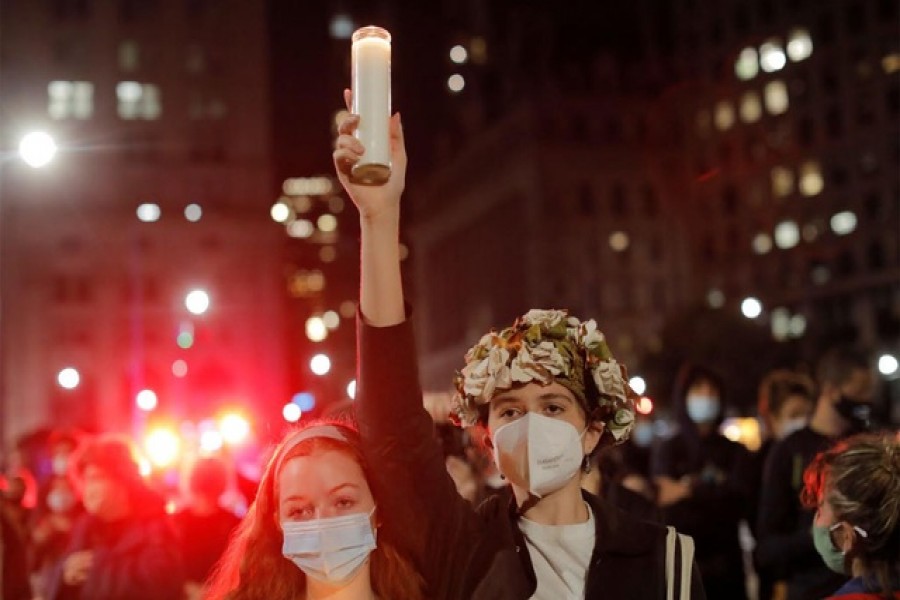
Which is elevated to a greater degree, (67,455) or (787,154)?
(787,154)

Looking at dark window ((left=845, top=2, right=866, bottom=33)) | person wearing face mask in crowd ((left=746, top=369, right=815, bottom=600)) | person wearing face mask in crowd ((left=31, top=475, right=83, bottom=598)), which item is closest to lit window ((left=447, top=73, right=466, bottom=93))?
dark window ((left=845, top=2, right=866, bottom=33))

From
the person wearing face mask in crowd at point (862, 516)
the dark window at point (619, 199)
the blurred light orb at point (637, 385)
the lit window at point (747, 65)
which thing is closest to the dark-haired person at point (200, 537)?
the blurred light orb at point (637, 385)

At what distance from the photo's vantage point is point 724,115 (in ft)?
321

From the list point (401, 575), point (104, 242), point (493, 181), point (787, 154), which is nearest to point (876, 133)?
point (787, 154)

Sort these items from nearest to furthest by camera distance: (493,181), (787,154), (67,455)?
(67,455) < (787,154) < (493,181)

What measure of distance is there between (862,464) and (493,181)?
101 meters

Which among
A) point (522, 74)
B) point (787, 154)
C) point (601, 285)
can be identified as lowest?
point (601, 285)

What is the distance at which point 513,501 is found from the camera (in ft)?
13.0

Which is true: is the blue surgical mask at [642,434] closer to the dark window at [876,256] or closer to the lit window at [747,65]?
the dark window at [876,256]

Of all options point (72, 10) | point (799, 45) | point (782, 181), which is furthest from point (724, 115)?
point (72, 10)

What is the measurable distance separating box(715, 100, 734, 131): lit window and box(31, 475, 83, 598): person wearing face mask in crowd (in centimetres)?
9209

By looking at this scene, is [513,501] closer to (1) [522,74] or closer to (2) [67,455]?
(2) [67,455]

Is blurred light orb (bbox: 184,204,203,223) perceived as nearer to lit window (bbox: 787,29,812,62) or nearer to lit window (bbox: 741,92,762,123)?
lit window (bbox: 741,92,762,123)

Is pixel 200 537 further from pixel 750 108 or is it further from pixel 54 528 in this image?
pixel 750 108
